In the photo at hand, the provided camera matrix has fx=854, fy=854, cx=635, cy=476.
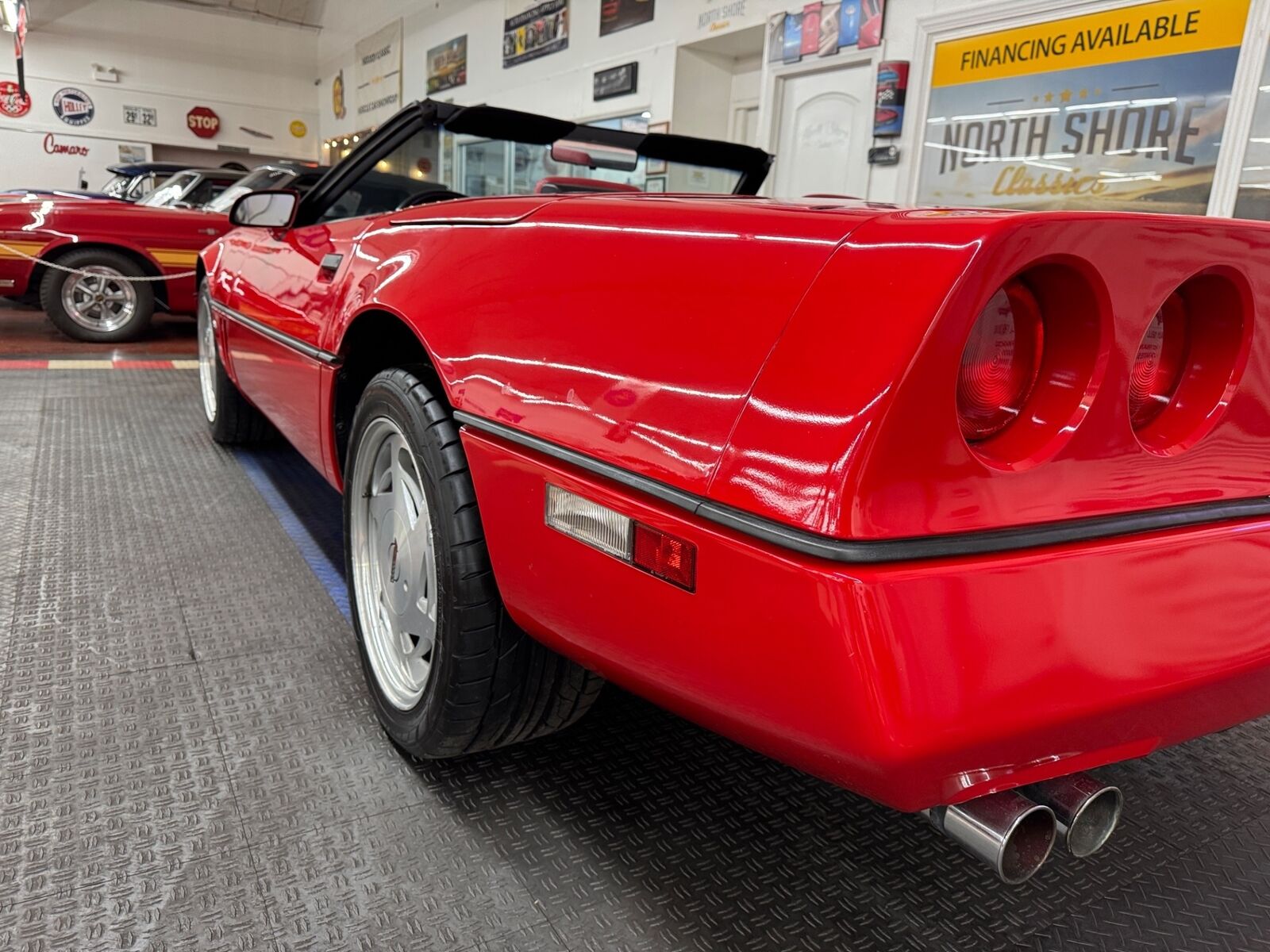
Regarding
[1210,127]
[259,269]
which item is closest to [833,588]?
[259,269]

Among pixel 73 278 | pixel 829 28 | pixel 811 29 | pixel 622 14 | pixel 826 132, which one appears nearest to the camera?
pixel 829 28


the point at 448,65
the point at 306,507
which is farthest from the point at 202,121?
the point at 306,507

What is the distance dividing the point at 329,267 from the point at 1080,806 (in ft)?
5.69

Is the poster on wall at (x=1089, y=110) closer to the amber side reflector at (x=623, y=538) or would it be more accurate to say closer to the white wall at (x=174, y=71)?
the amber side reflector at (x=623, y=538)

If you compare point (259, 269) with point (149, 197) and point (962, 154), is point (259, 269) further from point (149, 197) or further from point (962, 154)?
point (149, 197)

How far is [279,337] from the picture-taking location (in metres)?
2.24

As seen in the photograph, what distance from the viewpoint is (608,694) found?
1.86 meters

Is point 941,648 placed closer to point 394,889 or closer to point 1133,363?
point 1133,363

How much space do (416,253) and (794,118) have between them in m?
5.76

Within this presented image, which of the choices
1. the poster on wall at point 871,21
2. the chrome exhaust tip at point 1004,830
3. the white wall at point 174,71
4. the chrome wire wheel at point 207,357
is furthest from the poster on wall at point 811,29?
the white wall at point 174,71

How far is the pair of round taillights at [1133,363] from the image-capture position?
2.75 feet

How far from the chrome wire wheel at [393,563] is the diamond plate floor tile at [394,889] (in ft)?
0.74

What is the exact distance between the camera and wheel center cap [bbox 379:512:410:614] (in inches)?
61.1

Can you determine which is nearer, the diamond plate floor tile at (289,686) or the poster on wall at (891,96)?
the diamond plate floor tile at (289,686)
